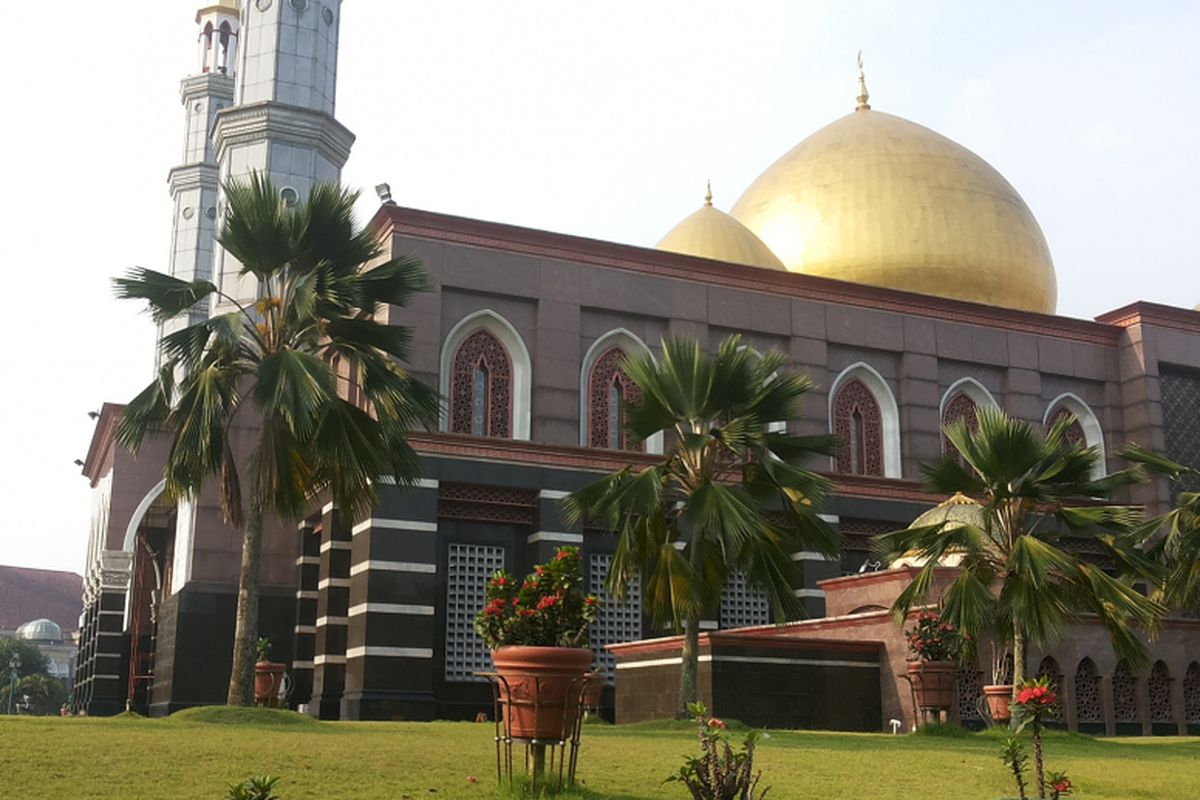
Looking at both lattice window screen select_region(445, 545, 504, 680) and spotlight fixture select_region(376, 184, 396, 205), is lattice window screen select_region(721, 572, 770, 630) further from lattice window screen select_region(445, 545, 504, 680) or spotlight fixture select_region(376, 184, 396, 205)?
spotlight fixture select_region(376, 184, 396, 205)

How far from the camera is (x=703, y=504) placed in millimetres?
18406

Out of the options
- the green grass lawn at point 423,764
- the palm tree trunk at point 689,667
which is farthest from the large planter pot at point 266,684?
the palm tree trunk at point 689,667

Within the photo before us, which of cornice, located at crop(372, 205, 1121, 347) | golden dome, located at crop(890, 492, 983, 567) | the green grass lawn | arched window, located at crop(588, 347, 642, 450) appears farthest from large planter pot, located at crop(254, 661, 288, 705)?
golden dome, located at crop(890, 492, 983, 567)

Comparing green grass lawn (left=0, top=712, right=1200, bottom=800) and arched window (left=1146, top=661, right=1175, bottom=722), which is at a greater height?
arched window (left=1146, top=661, right=1175, bottom=722)

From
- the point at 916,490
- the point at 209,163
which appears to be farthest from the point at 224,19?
the point at 916,490

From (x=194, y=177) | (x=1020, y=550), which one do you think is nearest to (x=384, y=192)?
(x=1020, y=550)

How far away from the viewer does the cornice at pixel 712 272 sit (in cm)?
2638

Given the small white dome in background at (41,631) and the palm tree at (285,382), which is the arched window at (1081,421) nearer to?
the palm tree at (285,382)

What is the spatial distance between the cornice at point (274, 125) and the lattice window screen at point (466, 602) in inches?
518

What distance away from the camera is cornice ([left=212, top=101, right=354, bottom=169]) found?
111 feet

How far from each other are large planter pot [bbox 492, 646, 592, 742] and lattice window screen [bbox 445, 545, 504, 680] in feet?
50.4

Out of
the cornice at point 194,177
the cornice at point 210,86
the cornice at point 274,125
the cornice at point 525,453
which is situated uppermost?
the cornice at point 210,86

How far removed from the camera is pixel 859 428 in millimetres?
30547

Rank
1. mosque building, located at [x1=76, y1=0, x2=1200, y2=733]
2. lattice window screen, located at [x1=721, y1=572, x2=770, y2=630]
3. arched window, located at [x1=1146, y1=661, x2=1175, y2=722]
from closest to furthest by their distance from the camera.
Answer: mosque building, located at [x1=76, y1=0, x2=1200, y2=733], arched window, located at [x1=1146, y1=661, x2=1175, y2=722], lattice window screen, located at [x1=721, y1=572, x2=770, y2=630]
